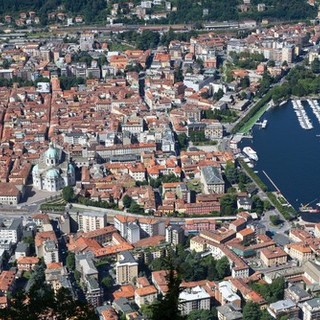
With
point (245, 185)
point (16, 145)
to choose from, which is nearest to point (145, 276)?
point (245, 185)

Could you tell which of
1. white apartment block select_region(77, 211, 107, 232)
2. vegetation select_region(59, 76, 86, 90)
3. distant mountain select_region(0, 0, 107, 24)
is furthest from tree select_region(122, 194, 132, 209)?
distant mountain select_region(0, 0, 107, 24)

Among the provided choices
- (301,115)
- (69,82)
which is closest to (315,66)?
(301,115)

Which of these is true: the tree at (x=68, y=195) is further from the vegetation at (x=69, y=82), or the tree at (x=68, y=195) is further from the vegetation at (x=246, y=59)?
the vegetation at (x=246, y=59)

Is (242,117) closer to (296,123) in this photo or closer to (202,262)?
(296,123)

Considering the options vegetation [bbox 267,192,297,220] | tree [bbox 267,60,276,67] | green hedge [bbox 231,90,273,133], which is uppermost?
tree [bbox 267,60,276,67]

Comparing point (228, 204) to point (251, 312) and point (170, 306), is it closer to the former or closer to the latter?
point (251, 312)

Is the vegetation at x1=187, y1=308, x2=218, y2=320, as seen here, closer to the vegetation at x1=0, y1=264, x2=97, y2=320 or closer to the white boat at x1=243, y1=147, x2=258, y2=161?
the vegetation at x1=0, y1=264, x2=97, y2=320
